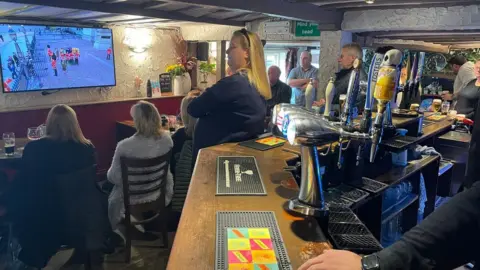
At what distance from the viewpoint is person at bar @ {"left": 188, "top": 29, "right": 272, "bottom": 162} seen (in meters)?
2.12

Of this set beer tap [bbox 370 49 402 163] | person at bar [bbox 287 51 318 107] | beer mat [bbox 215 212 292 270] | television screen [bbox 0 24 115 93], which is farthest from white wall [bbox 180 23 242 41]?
beer mat [bbox 215 212 292 270]

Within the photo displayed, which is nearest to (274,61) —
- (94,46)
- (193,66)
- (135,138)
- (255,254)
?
(193,66)

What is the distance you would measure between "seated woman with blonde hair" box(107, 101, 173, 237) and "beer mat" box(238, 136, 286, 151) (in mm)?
1051

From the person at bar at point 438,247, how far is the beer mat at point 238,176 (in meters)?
0.59

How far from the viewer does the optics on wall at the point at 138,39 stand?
5.67 m

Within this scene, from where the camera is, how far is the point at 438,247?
2.70 feet

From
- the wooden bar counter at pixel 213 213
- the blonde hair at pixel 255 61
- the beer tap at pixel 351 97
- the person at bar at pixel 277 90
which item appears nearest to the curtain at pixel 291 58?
the person at bar at pixel 277 90

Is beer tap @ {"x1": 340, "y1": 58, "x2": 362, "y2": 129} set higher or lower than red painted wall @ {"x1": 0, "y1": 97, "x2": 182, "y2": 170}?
higher

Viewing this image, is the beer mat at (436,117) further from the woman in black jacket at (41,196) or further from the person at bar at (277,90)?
the woman in black jacket at (41,196)

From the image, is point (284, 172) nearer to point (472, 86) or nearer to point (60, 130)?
point (60, 130)

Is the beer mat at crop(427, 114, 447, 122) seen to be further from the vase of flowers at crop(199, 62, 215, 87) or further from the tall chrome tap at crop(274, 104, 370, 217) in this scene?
the vase of flowers at crop(199, 62, 215, 87)

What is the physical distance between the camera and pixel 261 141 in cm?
217

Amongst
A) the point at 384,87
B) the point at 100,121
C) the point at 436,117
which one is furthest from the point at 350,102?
the point at 100,121

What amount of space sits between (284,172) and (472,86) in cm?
433
